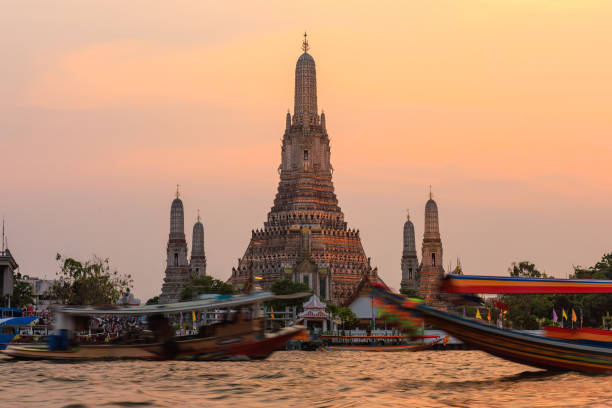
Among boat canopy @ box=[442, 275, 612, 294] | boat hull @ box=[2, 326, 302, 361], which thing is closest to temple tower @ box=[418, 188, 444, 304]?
boat hull @ box=[2, 326, 302, 361]

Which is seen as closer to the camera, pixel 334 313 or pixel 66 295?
pixel 334 313

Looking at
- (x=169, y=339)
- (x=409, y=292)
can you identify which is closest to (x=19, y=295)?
(x=409, y=292)

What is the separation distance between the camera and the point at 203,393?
25.3 meters

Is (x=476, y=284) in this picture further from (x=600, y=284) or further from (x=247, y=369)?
(x=247, y=369)

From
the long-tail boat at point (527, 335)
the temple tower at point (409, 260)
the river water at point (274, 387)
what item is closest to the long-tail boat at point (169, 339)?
the river water at point (274, 387)

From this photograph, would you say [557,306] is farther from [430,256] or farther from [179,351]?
[179,351]

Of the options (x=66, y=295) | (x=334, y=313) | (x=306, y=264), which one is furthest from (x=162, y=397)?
(x=306, y=264)

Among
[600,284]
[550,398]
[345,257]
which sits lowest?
[550,398]

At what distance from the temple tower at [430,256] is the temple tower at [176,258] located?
31127 mm

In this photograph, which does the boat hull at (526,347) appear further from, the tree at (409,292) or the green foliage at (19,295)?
the tree at (409,292)

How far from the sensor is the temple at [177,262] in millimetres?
128000

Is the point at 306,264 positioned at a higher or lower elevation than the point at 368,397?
higher

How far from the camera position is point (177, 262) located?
13000cm

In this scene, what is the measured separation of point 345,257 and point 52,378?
9317cm
